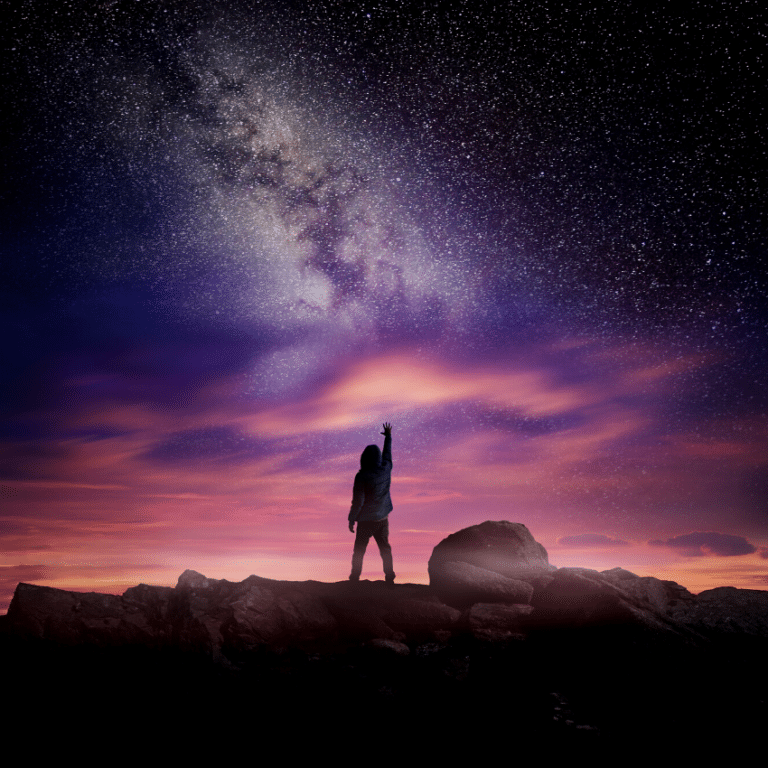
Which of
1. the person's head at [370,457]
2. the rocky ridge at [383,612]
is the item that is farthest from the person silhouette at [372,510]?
the rocky ridge at [383,612]

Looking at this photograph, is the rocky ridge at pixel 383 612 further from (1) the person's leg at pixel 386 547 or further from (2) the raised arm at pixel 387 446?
(2) the raised arm at pixel 387 446

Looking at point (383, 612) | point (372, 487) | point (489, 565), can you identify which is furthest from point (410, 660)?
point (372, 487)

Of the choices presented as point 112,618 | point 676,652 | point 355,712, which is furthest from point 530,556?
point 112,618

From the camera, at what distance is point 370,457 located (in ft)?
32.2

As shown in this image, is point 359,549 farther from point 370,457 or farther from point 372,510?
point 370,457

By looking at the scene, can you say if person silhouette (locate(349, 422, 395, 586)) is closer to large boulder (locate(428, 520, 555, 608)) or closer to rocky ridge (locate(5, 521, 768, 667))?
rocky ridge (locate(5, 521, 768, 667))

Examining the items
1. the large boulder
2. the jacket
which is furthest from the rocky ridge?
the jacket

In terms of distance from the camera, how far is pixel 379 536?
9.64 meters

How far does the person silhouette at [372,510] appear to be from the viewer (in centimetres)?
956

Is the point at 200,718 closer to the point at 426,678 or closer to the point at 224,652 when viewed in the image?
the point at 224,652

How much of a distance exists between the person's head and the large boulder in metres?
2.23

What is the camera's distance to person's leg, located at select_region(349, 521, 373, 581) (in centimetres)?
958

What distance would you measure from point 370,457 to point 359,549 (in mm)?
1797

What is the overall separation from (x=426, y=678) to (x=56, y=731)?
416cm
